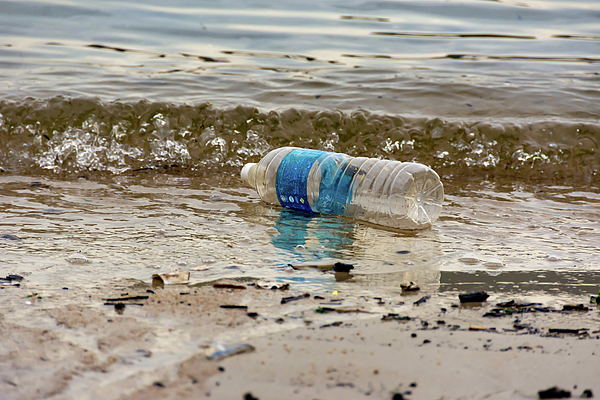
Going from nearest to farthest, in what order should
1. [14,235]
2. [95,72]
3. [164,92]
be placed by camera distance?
[14,235] → [164,92] → [95,72]

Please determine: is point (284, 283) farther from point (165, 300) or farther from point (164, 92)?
point (164, 92)

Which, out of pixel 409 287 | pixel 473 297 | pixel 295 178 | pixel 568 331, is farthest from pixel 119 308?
pixel 295 178

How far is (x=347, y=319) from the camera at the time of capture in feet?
4.04

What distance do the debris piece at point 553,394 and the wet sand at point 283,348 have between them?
0.06 feet

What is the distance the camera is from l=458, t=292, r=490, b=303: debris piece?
4.54 ft

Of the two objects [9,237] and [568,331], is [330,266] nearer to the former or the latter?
[568,331]

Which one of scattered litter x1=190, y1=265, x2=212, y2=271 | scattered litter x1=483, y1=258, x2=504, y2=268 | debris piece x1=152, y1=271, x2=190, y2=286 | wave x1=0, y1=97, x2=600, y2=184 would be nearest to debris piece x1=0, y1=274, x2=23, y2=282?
debris piece x1=152, y1=271, x2=190, y2=286

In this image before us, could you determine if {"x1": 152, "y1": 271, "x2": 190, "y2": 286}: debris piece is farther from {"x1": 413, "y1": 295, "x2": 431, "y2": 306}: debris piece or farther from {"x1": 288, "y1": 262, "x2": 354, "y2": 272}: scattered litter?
{"x1": 413, "y1": 295, "x2": 431, "y2": 306}: debris piece

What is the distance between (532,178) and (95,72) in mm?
4622

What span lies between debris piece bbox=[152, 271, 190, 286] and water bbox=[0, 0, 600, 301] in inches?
3.8

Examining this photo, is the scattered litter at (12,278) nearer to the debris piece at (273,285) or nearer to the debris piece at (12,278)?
the debris piece at (12,278)

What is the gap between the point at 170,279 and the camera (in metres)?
1.50

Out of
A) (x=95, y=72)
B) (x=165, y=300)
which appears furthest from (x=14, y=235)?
(x=95, y=72)

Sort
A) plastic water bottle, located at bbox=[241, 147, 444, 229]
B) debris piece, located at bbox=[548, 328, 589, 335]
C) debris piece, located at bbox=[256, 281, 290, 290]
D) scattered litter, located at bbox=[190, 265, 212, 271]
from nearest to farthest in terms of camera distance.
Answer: debris piece, located at bbox=[548, 328, 589, 335] < debris piece, located at bbox=[256, 281, 290, 290] < scattered litter, located at bbox=[190, 265, 212, 271] < plastic water bottle, located at bbox=[241, 147, 444, 229]
